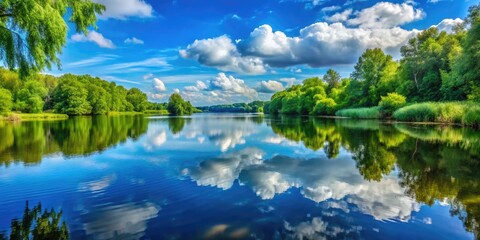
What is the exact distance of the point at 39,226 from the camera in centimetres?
524

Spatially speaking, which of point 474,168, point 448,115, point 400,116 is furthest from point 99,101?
point 474,168

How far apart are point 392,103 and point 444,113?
13949 mm

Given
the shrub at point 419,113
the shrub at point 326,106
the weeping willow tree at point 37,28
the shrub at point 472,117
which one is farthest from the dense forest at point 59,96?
the shrub at point 472,117

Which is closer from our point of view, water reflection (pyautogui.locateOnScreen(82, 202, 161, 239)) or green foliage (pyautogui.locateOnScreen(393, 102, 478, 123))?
water reflection (pyautogui.locateOnScreen(82, 202, 161, 239))

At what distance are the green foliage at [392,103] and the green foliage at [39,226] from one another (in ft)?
157

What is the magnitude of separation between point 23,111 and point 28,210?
82145 mm

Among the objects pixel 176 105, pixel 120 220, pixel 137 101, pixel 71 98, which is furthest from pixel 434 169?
pixel 137 101

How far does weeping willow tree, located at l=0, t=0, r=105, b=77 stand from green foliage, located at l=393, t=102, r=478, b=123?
31.9 m

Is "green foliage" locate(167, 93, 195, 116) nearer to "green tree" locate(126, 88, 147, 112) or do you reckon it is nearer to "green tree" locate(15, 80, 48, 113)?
"green tree" locate(126, 88, 147, 112)

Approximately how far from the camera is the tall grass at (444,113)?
26.0 m

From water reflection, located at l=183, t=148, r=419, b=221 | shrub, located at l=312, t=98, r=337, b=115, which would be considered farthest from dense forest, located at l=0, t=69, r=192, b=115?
shrub, located at l=312, t=98, r=337, b=115

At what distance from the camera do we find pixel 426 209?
615cm

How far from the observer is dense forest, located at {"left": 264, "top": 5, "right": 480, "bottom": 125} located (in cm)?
2988

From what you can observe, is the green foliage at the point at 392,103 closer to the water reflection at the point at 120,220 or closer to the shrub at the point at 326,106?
the shrub at the point at 326,106
